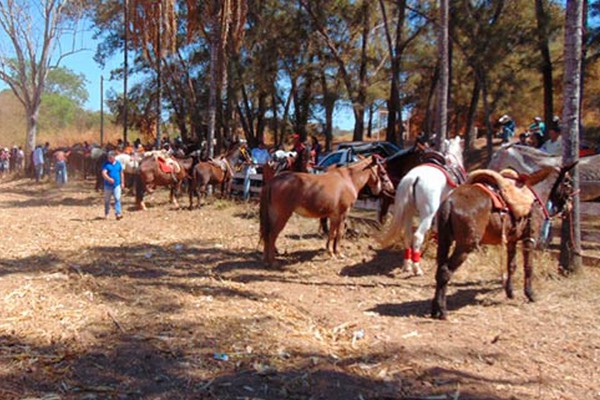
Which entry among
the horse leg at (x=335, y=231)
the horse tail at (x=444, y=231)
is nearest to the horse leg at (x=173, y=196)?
the horse leg at (x=335, y=231)

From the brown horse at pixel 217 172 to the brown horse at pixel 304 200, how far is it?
8259 mm

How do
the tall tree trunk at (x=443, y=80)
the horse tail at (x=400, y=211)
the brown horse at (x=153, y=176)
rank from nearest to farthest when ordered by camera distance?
the horse tail at (x=400, y=211)
the tall tree trunk at (x=443, y=80)
the brown horse at (x=153, y=176)

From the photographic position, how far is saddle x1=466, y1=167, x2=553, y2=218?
659 centimetres

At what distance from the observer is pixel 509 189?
672 centimetres

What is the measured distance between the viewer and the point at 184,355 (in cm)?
497

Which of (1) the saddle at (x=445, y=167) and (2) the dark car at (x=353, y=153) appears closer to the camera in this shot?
(1) the saddle at (x=445, y=167)

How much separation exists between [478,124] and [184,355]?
34640 millimetres

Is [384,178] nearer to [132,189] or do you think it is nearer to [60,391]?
[60,391]

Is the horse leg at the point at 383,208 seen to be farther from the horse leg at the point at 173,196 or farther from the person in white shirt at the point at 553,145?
the horse leg at the point at 173,196

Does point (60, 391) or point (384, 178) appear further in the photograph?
point (384, 178)

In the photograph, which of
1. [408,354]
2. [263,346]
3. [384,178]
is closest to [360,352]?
[408,354]

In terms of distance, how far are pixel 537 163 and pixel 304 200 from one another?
160 inches

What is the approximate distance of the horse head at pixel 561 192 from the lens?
737 cm

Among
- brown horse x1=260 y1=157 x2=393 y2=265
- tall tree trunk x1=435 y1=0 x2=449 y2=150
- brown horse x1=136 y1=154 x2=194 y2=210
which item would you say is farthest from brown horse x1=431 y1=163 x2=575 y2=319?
brown horse x1=136 y1=154 x2=194 y2=210
